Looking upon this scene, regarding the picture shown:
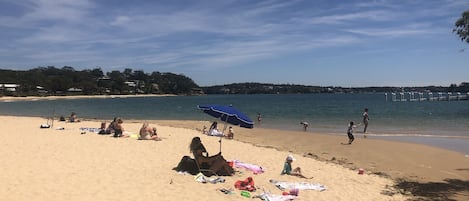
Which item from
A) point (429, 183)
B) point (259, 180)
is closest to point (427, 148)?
point (429, 183)

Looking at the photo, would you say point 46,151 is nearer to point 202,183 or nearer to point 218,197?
point 202,183

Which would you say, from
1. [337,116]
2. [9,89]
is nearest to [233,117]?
[337,116]

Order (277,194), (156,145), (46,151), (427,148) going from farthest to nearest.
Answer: (427,148) < (156,145) < (46,151) < (277,194)

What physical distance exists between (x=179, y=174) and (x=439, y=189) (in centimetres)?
697

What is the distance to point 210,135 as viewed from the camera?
23.0 metres

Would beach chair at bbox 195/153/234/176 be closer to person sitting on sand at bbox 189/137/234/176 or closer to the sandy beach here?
person sitting on sand at bbox 189/137/234/176

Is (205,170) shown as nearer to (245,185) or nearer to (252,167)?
(245,185)

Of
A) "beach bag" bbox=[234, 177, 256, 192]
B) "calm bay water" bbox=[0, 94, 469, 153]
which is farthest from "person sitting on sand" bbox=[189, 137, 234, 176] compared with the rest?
"calm bay water" bbox=[0, 94, 469, 153]

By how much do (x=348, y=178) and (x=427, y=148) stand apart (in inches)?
370

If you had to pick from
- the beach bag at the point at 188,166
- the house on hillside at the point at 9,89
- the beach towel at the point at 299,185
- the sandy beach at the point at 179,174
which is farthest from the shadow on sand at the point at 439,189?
the house on hillside at the point at 9,89

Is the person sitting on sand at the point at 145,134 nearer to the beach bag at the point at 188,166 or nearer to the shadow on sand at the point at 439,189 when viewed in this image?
the beach bag at the point at 188,166

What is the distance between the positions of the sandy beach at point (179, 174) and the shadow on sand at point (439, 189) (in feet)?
0.08

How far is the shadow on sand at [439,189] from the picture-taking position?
1039 centimetres

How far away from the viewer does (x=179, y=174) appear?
454 inches
